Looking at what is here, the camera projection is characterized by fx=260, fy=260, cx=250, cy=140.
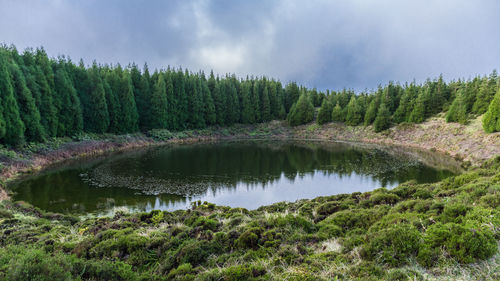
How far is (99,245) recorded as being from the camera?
577 centimetres

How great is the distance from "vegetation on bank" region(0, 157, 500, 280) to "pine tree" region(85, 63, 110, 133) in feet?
97.4

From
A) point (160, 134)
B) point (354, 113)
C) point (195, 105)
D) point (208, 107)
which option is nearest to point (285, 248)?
point (160, 134)

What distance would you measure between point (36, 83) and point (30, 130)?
6.67 m

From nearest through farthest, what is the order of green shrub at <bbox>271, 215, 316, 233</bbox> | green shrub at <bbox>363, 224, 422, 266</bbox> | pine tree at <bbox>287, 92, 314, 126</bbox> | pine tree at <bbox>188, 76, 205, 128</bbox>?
1. green shrub at <bbox>363, 224, 422, 266</bbox>
2. green shrub at <bbox>271, 215, 316, 233</bbox>
3. pine tree at <bbox>188, 76, 205, 128</bbox>
4. pine tree at <bbox>287, 92, 314, 126</bbox>

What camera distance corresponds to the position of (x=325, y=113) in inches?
2116

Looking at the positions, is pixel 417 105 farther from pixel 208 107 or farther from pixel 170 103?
pixel 170 103

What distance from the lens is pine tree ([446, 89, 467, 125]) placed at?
3378cm

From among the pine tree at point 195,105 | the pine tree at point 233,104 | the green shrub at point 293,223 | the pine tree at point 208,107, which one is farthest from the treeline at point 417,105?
the green shrub at point 293,223

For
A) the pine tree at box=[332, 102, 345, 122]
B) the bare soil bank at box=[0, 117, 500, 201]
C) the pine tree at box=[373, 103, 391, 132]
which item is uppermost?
the pine tree at box=[332, 102, 345, 122]

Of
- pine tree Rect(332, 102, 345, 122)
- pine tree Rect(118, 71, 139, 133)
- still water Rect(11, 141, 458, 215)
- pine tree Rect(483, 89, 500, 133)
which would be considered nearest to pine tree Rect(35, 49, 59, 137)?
still water Rect(11, 141, 458, 215)

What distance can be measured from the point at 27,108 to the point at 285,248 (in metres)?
29.0

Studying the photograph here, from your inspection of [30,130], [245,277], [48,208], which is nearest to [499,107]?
[245,277]

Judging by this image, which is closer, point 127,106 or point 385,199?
point 385,199

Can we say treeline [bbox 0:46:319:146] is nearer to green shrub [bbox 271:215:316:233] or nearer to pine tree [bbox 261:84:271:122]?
pine tree [bbox 261:84:271:122]
